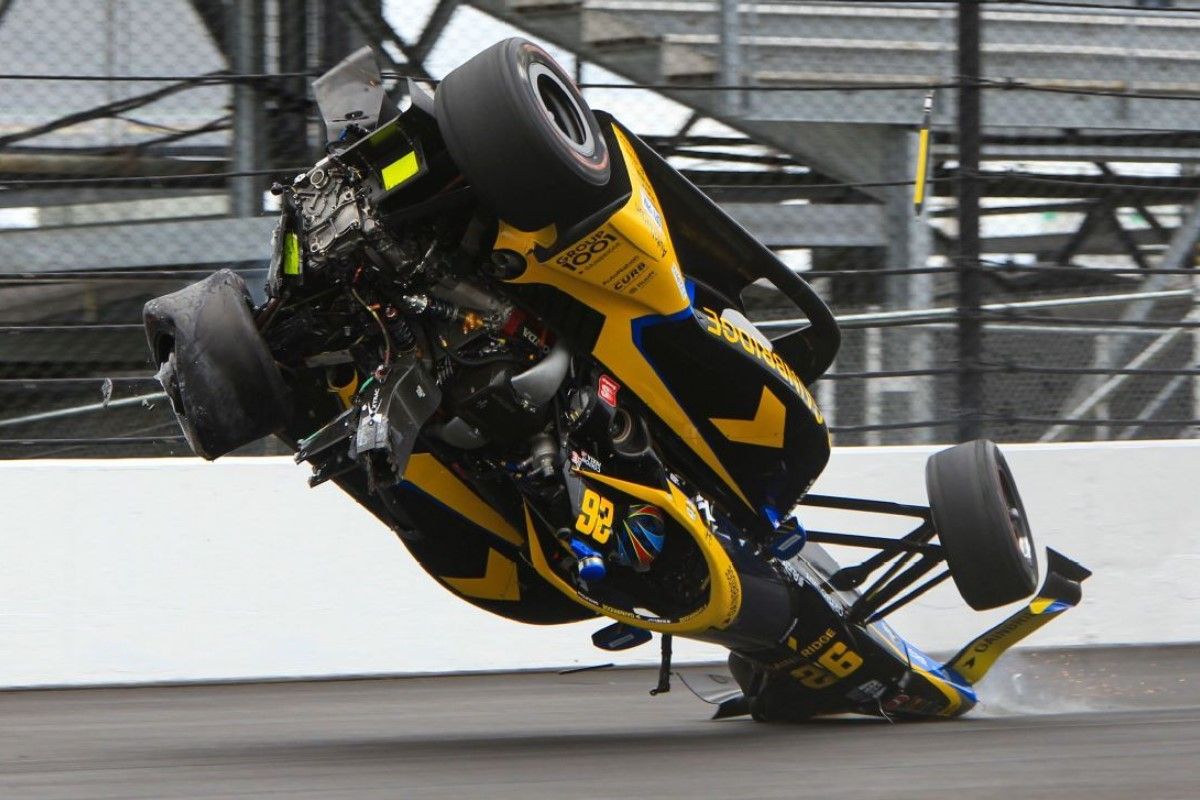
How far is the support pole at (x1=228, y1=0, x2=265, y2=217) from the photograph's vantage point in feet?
20.0

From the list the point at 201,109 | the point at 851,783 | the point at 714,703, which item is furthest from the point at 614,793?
the point at 201,109

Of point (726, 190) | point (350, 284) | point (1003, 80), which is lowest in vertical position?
point (350, 284)

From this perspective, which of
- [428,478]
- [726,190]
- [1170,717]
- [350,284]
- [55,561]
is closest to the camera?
[350,284]

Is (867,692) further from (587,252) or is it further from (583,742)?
(587,252)

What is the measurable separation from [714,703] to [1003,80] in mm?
3054

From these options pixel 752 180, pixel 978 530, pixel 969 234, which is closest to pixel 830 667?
pixel 978 530

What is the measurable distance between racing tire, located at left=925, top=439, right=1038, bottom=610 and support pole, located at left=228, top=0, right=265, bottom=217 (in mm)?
2975

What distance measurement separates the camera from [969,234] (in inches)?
252

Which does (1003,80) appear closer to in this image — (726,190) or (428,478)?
(726,190)

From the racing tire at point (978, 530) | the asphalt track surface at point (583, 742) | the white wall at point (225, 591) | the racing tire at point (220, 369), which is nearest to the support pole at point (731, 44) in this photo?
the white wall at point (225, 591)

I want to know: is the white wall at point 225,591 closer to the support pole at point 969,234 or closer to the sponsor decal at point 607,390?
the support pole at point 969,234

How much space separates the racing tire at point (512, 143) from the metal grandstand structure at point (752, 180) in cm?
225

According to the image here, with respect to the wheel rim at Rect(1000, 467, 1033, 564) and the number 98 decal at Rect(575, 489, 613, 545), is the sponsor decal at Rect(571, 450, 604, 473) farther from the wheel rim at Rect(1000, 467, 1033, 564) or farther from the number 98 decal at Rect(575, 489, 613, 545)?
the wheel rim at Rect(1000, 467, 1033, 564)

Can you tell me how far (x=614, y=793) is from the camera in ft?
10.9
